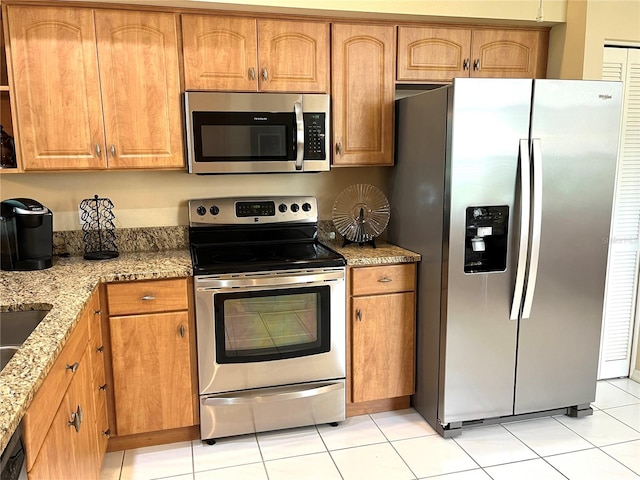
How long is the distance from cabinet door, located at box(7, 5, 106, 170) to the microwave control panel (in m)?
A: 1.01

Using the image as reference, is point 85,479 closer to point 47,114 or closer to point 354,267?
point 354,267

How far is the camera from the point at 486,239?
2480 millimetres

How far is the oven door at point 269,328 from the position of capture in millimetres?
2414

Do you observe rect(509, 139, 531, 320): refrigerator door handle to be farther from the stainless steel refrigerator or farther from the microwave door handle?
the microwave door handle

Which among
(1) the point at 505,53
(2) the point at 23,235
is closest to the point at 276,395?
(2) the point at 23,235

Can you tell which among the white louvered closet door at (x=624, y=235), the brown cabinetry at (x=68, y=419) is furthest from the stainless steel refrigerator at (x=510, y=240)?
the brown cabinetry at (x=68, y=419)

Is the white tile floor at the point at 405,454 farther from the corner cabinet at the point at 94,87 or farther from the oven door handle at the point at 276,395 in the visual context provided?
the corner cabinet at the point at 94,87

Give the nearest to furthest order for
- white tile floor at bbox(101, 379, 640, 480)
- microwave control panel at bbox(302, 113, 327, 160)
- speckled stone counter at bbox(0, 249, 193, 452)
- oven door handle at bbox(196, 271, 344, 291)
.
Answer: speckled stone counter at bbox(0, 249, 193, 452)
white tile floor at bbox(101, 379, 640, 480)
oven door handle at bbox(196, 271, 344, 291)
microwave control panel at bbox(302, 113, 327, 160)

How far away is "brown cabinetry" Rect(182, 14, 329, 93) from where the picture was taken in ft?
8.30

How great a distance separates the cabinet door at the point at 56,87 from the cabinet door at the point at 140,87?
56 mm

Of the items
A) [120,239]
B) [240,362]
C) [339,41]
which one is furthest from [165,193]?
[339,41]

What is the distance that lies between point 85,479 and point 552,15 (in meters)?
3.09

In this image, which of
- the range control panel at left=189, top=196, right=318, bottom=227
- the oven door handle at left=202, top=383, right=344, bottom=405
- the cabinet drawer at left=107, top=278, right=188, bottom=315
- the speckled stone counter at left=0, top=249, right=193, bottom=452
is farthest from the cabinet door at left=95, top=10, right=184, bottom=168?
the oven door handle at left=202, top=383, right=344, bottom=405

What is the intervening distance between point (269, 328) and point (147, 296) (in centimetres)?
59
